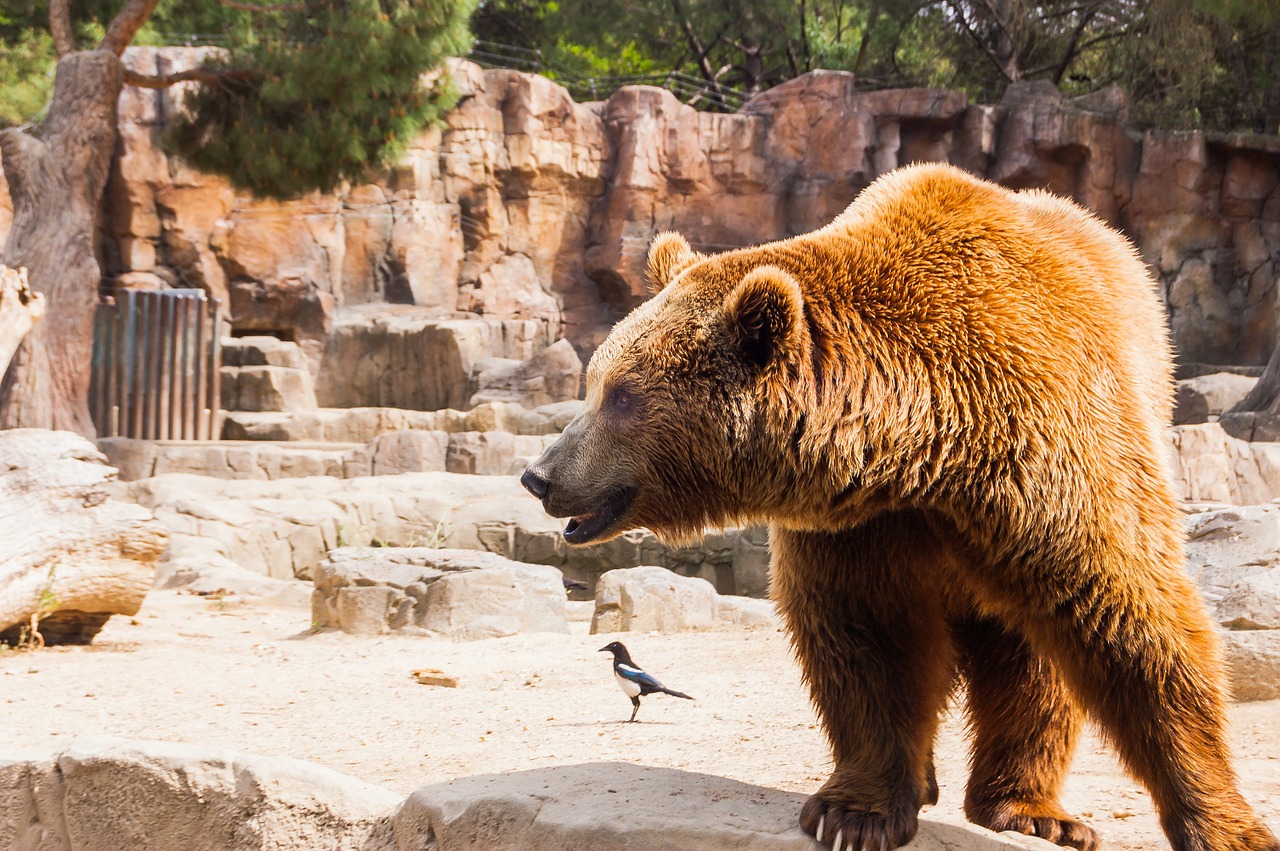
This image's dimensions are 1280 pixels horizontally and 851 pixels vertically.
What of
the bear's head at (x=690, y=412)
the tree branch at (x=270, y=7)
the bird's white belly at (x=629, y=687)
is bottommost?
the bird's white belly at (x=629, y=687)

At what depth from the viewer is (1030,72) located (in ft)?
80.9

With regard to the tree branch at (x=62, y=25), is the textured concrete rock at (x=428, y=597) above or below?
below

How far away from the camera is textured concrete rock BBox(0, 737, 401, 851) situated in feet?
9.90

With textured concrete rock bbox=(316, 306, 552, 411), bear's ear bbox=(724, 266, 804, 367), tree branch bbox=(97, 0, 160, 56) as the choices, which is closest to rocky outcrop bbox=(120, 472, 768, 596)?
tree branch bbox=(97, 0, 160, 56)

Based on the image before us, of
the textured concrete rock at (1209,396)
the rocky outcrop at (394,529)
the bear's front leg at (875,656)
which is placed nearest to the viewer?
the bear's front leg at (875,656)

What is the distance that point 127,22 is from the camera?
12.7 m

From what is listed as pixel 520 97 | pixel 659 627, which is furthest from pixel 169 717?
pixel 520 97

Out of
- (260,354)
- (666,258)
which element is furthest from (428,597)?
(260,354)

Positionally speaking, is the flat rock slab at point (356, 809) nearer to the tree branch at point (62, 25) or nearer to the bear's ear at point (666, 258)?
the bear's ear at point (666, 258)

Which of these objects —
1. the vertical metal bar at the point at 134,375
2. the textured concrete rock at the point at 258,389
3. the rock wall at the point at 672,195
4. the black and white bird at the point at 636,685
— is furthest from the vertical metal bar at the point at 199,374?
the black and white bird at the point at 636,685

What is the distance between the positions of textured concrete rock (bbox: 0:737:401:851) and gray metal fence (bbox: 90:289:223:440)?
12.5 meters

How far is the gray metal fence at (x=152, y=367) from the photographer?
49.3 feet

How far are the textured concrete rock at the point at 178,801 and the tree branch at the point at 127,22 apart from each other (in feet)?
36.8

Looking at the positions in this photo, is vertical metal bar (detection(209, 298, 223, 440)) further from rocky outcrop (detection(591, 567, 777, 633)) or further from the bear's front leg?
the bear's front leg
